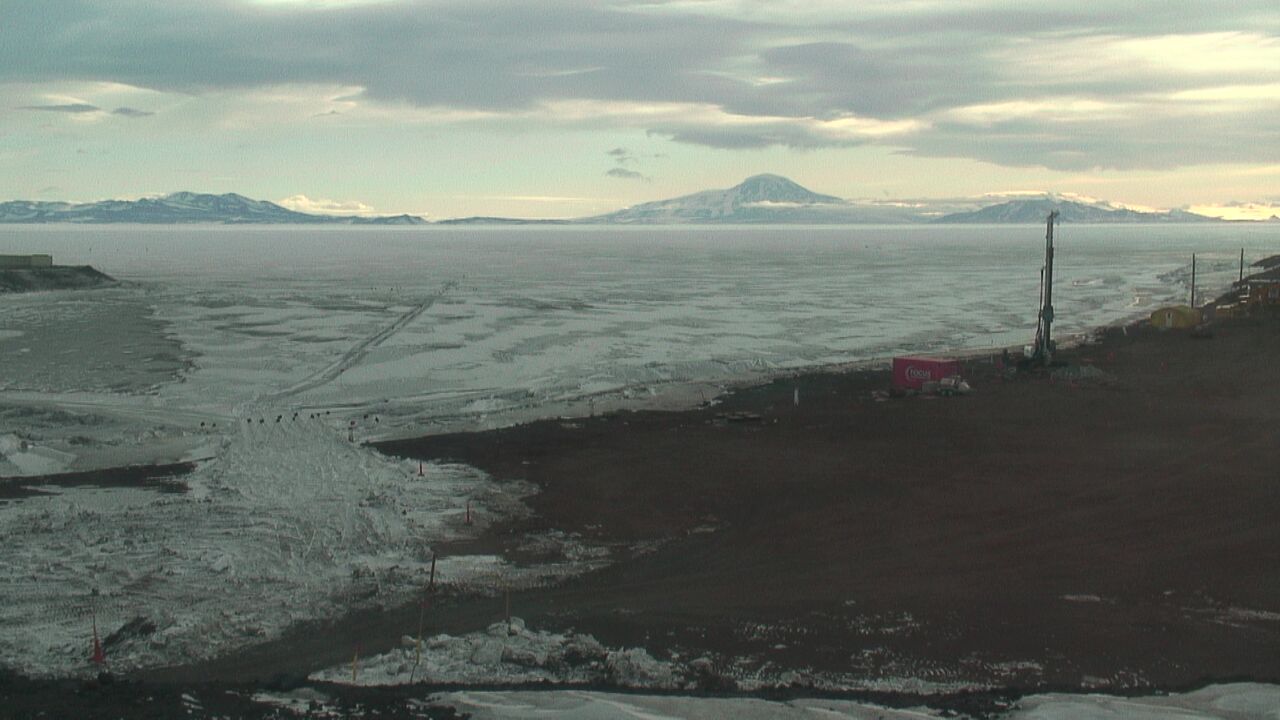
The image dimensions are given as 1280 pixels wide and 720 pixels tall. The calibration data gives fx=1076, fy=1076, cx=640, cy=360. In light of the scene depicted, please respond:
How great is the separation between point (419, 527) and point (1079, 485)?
12228mm

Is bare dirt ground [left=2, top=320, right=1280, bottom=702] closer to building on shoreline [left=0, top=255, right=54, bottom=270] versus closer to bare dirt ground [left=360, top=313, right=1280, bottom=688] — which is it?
bare dirt ground [left=360, top=313, right=1280, bottom=688]

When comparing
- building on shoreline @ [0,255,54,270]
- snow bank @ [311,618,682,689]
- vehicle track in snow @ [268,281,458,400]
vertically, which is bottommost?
snow bank @ [311,618,682,689]

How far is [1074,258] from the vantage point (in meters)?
122

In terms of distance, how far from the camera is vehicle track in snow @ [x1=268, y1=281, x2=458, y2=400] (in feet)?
103

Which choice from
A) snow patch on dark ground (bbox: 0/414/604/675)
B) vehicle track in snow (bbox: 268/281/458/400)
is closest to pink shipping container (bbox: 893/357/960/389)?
snow patch on dark ground (bbox: 0/414/604/675)

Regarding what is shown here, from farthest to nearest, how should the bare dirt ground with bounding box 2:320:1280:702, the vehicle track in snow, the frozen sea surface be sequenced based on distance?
the frozen sea surface < the vehicle track in snow < the bare dirt ground with bounding box 2:320:1280:702

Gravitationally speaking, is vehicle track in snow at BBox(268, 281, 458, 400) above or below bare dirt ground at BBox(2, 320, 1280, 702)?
above

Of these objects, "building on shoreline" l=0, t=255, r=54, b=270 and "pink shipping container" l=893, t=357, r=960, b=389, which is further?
"building on shoreline" l=0, t=255, r=54, b=270

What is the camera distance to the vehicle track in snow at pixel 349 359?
3147cm

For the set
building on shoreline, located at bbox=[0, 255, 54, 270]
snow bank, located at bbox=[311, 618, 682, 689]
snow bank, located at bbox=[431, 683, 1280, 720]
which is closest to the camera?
snow bank, located at bbox=[431, 683, 1280, 720]

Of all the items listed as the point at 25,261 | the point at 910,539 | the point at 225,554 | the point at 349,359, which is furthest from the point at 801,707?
the point at 25,261

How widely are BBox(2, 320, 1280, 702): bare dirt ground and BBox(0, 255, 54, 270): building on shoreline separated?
66.0 metres

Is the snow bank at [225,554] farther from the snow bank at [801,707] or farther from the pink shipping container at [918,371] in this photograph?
the pink shipping container at [918,371]

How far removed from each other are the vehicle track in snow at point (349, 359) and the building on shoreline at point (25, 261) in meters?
39.8
